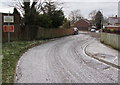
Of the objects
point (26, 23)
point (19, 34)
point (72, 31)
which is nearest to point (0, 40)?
point (19, 34)

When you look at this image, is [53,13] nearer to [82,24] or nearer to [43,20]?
[43,20]

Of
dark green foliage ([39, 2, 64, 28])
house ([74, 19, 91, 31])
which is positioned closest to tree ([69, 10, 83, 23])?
house ([74, 19, 91, 31])

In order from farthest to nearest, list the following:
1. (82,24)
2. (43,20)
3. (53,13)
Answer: (82,24) < (53,13) < (43,20)

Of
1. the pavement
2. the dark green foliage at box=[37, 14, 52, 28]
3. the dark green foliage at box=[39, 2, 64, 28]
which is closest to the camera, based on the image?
the pavement

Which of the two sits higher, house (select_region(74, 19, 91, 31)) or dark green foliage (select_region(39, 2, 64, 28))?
house (select_region(74, 19, 91, 31))

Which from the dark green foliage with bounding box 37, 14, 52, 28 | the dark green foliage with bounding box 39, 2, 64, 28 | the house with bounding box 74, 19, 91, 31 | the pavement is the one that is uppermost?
the house with bounding box 74, 19, 91, 31

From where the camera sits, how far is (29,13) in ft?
82.5

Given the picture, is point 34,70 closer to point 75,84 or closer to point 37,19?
point 75,84

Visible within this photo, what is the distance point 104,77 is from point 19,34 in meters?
17.0

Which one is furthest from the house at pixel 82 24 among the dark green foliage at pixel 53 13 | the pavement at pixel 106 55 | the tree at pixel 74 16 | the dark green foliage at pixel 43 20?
the pavement at pixel 106 55

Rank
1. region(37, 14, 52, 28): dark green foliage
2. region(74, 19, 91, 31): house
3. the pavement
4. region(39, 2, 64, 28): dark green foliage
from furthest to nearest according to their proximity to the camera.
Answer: region(74, 19, 91, 31): house
region(39, 2, 64, 28): dark green foliage
region(37, 14, 52, 28): dark green foliage
the pavement

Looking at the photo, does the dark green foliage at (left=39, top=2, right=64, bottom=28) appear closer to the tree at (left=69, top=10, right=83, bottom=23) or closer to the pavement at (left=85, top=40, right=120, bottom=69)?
the pavement at (left=85, top=40, right=120, bottom=69)

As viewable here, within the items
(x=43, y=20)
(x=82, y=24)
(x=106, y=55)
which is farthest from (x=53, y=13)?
(x=82, y=24)

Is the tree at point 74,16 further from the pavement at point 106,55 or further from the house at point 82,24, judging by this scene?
the pavement at point 106,55
